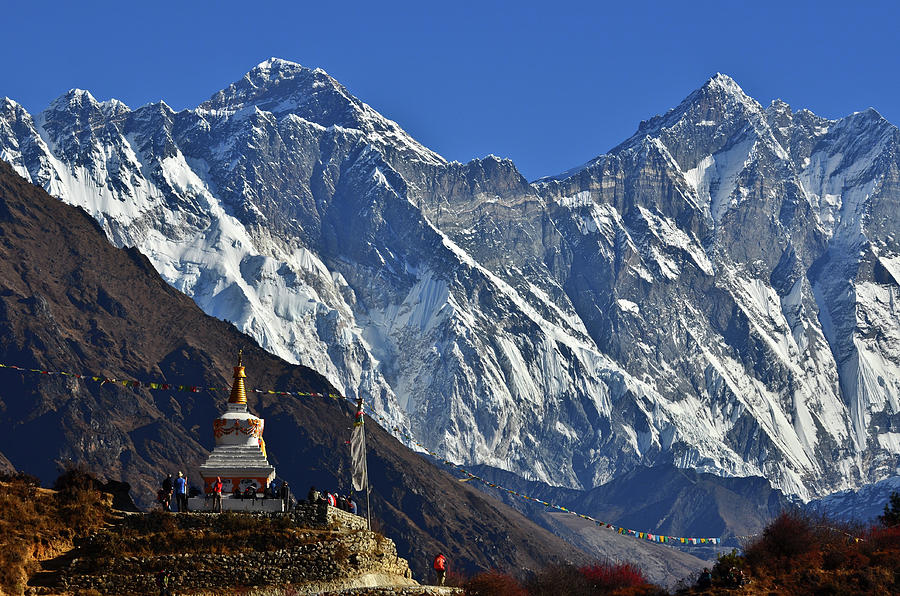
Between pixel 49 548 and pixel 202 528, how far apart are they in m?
6.33

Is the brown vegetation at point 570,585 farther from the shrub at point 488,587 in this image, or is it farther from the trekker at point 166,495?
the trekker at point 166,495

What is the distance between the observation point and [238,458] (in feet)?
255

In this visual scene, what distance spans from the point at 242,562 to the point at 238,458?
1317 cm

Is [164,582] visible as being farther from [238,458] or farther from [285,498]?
[238,458]

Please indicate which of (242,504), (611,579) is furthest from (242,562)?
(611,579)

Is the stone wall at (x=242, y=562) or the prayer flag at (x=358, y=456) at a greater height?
the prayer flag at (x=358, y=456)

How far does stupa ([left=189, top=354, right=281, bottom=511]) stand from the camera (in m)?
76.5

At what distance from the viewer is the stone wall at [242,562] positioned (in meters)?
63.4

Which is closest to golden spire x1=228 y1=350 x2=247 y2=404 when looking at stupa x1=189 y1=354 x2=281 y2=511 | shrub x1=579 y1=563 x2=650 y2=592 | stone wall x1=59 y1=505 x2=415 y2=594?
stupa x1=189 y1=354 x2=281 y2=511

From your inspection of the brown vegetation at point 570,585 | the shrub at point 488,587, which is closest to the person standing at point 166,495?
the shrub at point 488,587

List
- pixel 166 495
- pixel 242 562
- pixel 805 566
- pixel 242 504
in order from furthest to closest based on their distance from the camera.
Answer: pixel 805 566 → pixel 166 495 → pixel 242 504 → pixel 242 562

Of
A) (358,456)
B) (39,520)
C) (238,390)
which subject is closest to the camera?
(39,520)

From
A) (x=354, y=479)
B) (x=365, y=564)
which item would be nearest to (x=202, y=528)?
(x=365, y=564)

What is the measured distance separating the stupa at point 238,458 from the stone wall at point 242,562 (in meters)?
3.59
